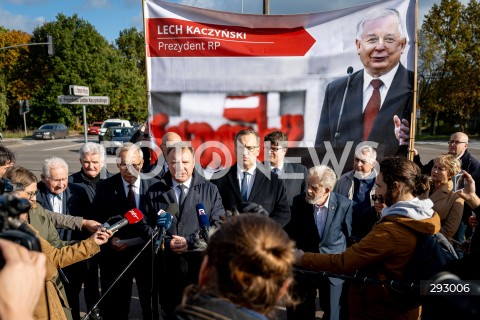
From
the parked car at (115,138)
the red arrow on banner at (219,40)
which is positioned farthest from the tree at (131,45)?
the red arrow on banner at (219,40)

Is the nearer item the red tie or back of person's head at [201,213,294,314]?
back of person's head at [201,213,294,314]

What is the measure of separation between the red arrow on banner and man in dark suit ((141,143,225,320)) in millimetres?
1811

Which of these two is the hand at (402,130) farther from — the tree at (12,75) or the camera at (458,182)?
the tree at (12,75)

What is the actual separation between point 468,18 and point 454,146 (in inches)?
1365

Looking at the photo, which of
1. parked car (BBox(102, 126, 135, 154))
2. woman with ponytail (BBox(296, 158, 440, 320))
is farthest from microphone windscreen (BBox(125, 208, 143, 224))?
parked car (BBox(102, 126, 135, 154))

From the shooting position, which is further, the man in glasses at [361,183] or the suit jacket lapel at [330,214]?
the man in glasses at [361,183]

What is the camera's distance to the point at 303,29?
476 centimetres

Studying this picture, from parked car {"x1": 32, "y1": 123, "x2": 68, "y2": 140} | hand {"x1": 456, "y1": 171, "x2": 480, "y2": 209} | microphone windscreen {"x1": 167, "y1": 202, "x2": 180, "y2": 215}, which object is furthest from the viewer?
parked car {"x1": 32, "y1": 123, "x2": 68, "y2": 140}

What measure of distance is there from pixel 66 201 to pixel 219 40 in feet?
8.00

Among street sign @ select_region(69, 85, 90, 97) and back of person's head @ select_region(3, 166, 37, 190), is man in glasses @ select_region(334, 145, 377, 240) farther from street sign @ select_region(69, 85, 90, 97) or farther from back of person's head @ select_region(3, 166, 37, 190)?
street sign @ select_region(69, 85, 90, 97)

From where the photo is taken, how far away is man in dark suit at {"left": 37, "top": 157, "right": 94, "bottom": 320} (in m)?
3.65

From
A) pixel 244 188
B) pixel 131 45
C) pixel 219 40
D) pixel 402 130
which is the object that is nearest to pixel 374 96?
pixel 402 130

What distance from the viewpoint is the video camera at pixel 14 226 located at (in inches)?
52.1

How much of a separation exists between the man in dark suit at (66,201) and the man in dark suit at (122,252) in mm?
223
